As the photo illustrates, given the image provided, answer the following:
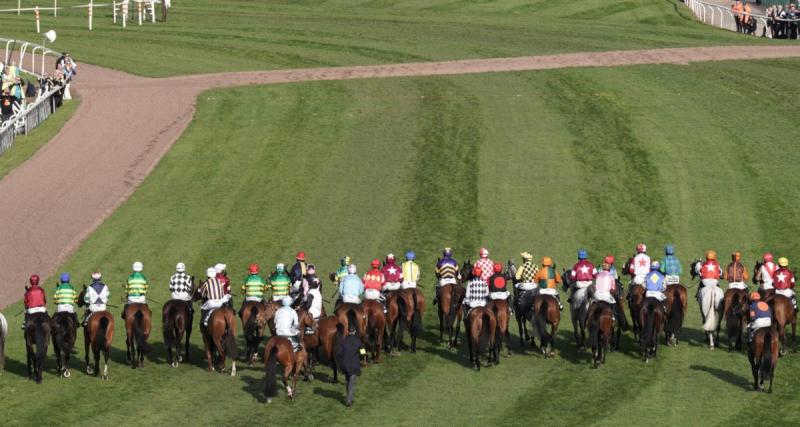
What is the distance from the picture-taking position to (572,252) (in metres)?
40.9

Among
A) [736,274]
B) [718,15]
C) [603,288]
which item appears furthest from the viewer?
[718,15]

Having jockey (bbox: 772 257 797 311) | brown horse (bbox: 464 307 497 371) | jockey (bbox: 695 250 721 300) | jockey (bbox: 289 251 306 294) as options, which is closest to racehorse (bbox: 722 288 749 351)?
jockey (bbox: 695 250 721 300)

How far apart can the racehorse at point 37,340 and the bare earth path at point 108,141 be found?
297 inches

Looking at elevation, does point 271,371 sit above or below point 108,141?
below

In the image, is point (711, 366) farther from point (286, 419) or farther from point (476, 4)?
point (476, 4)

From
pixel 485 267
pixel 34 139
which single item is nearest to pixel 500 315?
pixel 485 267

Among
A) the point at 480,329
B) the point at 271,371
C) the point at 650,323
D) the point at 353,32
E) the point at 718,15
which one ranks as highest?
the point at 718,15

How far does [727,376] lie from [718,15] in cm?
5589

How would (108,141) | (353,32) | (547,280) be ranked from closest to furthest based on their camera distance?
(547,280) → (108,141) → (353,32)

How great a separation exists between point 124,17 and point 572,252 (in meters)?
41.7

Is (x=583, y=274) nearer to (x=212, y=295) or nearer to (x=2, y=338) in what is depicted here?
(x=212, y=295)

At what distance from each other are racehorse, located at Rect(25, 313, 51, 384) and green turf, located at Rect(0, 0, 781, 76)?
1435 inches

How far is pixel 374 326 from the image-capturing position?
30.5 m

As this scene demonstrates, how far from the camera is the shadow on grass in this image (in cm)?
2892
